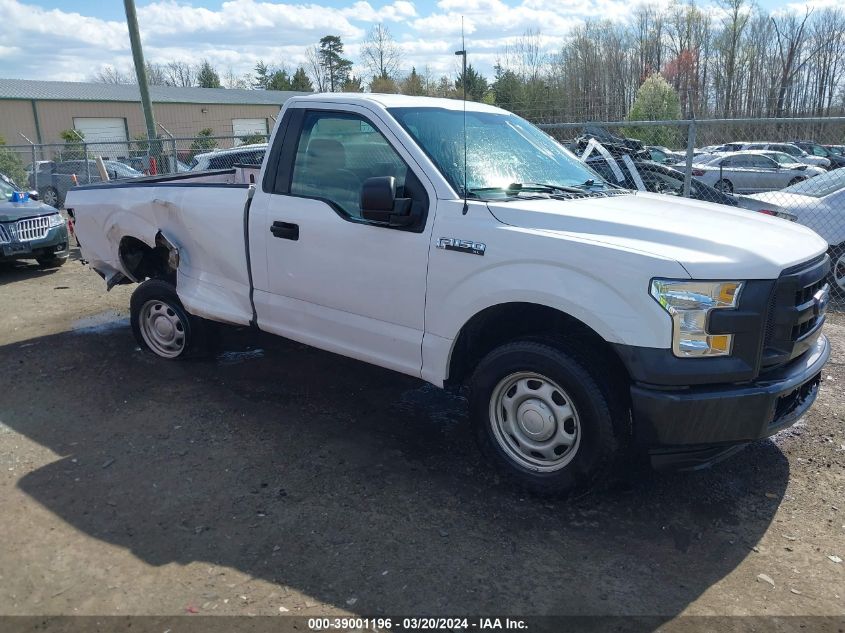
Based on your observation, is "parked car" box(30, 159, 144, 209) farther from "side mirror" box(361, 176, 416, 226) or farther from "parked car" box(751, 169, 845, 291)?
"side mirror" box(361, 176, 416, 226)

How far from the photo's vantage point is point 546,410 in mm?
3605

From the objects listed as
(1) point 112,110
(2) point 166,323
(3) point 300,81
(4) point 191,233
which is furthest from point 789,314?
(3) point 300,81

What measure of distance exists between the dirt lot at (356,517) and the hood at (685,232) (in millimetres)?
1361

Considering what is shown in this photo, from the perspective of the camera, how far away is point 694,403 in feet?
10.3

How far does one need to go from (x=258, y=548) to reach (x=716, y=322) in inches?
95.3

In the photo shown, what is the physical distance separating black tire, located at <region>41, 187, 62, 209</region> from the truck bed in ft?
43.3

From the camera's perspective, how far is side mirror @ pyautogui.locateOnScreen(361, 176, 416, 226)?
12.3 feet

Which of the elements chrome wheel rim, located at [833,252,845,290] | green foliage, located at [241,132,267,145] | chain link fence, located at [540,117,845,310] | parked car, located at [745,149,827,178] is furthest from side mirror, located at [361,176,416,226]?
parked car, located at [745,149,827,178]

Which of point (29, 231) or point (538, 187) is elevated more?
point (538, 187)

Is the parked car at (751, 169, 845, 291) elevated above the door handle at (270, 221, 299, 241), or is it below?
below

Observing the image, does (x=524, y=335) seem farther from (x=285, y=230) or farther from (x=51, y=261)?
(x=51, y=261)

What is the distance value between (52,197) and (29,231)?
30.4 ft

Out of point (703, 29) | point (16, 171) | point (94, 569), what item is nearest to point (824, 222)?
point (94, 569)

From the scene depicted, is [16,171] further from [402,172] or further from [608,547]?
[608,547]
